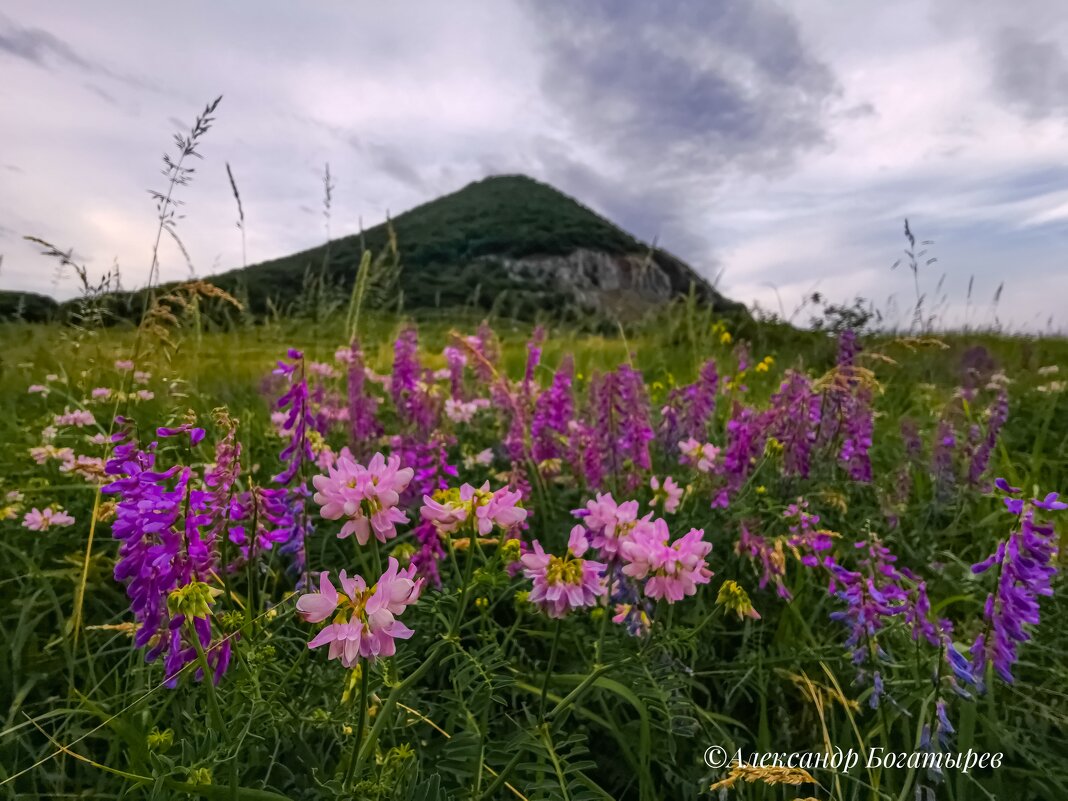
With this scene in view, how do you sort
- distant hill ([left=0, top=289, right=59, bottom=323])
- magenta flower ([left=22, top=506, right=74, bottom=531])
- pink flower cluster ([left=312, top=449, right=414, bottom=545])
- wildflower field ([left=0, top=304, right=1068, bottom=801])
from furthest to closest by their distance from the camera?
distant hill ([left=0, top=289, right=59, bottom=323]) → magenta flower ([left=22, top=506, right=74, bottom=531]) → wildflower field ([left=0, top=304, right=1068, bottom=801]) → pink flower cluster ([left=312, top=449, right=414, bottom=545])

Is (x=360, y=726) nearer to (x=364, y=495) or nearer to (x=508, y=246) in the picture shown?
(x=364, y=495)

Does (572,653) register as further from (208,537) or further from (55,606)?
(55,606)

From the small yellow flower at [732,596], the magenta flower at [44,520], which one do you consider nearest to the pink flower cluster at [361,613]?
the small yellow flower at [732,596]

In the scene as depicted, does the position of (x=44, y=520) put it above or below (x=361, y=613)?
below

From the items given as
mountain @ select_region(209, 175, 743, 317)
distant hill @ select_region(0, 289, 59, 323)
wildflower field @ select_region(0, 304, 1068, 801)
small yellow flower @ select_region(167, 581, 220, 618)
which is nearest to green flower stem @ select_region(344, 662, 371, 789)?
wildflower field @ select_region(0, 304, 1068, 801)

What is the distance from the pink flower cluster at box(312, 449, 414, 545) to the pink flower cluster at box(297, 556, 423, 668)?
11cm

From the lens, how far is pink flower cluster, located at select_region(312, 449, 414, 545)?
3.06 ft

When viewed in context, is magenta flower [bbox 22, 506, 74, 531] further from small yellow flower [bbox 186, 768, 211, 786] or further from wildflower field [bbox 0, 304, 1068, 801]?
small yellow flower [bbox 186, 768, 211, 786]

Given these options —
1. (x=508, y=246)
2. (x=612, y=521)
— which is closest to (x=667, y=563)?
(x=612, y=521)

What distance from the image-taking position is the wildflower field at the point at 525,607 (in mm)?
1039

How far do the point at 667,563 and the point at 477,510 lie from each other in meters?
0.31

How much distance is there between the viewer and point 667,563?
3.40ft

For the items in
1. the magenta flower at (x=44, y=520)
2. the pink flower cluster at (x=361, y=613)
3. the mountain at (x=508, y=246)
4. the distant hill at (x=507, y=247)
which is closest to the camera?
the pink flower cluster at (x=361, y=613)

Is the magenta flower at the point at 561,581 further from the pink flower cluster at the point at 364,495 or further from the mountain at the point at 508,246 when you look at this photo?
the mountain at the point at 508,246
